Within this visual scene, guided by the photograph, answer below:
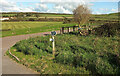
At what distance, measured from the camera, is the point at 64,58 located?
7.90 m

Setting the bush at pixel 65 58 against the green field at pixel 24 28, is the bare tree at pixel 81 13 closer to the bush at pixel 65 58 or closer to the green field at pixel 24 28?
the green field at pixel 24 28

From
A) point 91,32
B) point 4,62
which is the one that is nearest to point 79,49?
point 4,62

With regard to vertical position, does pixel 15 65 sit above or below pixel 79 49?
below

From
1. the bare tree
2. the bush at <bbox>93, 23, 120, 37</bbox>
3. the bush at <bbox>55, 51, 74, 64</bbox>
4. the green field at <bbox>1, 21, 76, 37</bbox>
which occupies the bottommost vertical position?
the green field at <bbox>1, 21, 76, 37</bbox>

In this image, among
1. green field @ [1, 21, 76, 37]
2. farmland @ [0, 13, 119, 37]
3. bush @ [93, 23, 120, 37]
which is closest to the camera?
bush @ [93, 23, 120, 37]

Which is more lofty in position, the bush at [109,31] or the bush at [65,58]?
the bush at [109,31]

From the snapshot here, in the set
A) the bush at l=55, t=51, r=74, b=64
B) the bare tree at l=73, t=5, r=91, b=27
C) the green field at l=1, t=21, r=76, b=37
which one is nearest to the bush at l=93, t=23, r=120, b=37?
the bare tree at l=73, t=5, r=91, b=27

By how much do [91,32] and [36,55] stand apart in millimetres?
8208

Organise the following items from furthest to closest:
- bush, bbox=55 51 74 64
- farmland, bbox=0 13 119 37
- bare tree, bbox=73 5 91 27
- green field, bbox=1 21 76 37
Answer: farmland, bbox=0 13 119 37
green field, bbox=1 21 76 37
bare tree, bbox=73 5 91 27
bush, bbox=55 51 74 64

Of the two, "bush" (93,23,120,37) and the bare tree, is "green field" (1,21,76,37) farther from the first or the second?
"bush" (93,23,120,37)

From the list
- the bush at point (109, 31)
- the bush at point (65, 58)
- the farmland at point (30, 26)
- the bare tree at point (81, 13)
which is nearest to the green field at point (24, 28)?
the farmland at point (30, 26)

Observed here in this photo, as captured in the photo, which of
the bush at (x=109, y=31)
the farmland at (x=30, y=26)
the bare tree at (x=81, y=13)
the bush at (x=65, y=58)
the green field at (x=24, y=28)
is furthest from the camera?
the farmland at (x=30, y=26)

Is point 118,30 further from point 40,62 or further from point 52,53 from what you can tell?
point 40,62

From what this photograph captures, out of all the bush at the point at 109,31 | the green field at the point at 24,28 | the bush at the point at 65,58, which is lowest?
the green field at the point at 24,28
